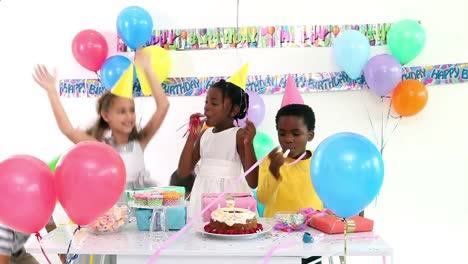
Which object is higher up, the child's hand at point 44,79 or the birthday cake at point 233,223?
the child's hand at point 44,79

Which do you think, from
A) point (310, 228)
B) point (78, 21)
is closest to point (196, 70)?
point (78, 21)

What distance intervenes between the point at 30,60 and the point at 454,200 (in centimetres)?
326

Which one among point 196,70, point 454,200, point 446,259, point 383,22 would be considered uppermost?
point 383,22

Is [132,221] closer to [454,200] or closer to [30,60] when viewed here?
[30,60]

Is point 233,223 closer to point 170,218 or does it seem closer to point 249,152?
point 170,218

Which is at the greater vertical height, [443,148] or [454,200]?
[443,148]

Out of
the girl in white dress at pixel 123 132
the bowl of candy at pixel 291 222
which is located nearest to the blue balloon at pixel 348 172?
the bowl of candy at pixel 291 222

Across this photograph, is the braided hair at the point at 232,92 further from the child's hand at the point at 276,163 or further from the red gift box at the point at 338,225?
the red gift box at the point at 338,225

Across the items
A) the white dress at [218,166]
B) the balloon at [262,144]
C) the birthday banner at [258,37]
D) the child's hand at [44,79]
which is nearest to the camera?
the child's hand at [44,79]

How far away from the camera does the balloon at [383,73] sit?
3.34 m

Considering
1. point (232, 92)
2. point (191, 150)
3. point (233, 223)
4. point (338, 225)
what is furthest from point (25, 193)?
point (232, 92)

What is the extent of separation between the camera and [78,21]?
384 cm

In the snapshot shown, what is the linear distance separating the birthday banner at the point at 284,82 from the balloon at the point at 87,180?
2180 mm

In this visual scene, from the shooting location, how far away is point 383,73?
3.35 m
